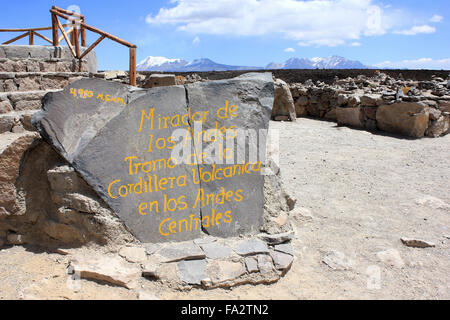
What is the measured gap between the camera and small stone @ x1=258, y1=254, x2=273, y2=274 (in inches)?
106

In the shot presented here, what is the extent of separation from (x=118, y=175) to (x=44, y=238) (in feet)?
2.60

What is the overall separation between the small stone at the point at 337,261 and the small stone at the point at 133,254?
1475 mm

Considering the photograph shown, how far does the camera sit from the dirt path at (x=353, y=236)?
2506 mm

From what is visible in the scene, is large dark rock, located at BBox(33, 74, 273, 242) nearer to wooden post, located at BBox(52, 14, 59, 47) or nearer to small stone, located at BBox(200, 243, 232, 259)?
small stone, located at BBox(200, 243, 232, 259)

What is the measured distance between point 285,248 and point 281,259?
0.53ft

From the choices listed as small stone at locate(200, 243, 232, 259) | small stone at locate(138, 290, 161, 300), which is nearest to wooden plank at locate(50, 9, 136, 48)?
small stone at locate(200, 243, 232, 259)

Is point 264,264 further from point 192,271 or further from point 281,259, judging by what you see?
point 192,271

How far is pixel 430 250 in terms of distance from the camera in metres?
3.18

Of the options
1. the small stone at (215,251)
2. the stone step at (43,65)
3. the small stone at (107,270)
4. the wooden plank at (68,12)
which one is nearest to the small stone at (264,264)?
the small stone at (215,251)

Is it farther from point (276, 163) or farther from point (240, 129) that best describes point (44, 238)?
point (276, 163)

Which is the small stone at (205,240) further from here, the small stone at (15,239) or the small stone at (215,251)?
the small stone at (15,239)

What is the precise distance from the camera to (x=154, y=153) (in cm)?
286

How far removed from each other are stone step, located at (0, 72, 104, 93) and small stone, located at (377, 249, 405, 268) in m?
4.66
